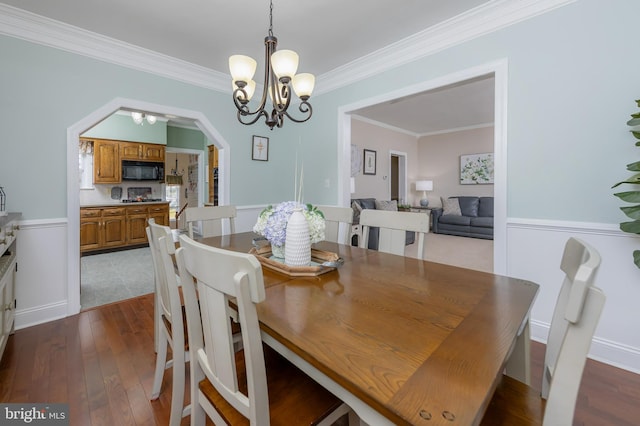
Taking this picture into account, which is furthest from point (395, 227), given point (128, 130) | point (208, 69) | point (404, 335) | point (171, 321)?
point (128, 130)

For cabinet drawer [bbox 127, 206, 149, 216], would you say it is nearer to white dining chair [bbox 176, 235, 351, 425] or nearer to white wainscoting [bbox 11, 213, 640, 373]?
white wainscoting [bbox 11, 213, 640, 373]

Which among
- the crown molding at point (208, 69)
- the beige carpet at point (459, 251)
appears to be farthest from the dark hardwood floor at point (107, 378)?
the crown molding at point (208, 69)

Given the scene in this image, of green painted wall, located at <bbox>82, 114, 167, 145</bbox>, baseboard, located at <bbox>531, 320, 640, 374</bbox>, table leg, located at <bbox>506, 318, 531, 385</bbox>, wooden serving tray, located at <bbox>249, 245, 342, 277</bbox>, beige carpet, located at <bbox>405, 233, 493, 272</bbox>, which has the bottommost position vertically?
baseboard, located at <bbox>531, 320, 640, 374</bbox>

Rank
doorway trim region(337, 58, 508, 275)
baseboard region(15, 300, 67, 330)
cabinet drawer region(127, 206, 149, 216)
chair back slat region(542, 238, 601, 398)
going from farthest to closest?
cabinet drawer region(127, 206, 149, 216)
baseboard region(15, 300, 67, 330)
doorway trim region(337, 58, 508, 275)
chair back slat region(542, 238, 601, 398)

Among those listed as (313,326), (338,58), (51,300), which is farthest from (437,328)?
(51,300)

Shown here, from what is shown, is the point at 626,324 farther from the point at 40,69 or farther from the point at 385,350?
the point at 40,69

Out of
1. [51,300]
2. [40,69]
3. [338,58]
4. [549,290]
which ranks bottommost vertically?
[51,300]

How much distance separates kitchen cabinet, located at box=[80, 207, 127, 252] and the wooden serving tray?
448cm

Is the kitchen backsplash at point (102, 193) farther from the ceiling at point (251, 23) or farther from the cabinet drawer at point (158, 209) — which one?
the ceiling at point (251, 23)

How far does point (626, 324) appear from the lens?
70.6 inches

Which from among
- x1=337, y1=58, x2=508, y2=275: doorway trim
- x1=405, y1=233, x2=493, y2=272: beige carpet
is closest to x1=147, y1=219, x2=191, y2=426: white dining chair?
x1=337, y1=58, x2=508, y2=275: doorway trim

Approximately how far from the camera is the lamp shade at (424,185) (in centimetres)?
720

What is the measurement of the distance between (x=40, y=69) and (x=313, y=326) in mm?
3160

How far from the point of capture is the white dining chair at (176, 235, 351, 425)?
0.70 m
